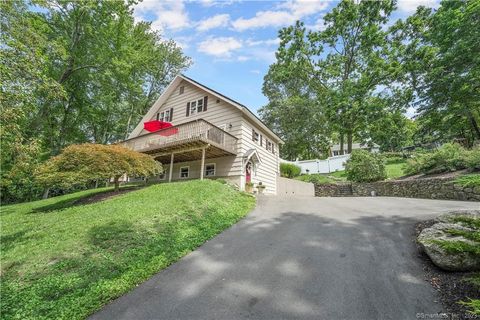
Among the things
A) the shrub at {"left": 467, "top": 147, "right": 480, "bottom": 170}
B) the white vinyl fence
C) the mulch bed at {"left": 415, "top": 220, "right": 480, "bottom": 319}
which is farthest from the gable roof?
the mulch bed at {"left": 415, "top": 220, "right": 480, "bottom": 319}

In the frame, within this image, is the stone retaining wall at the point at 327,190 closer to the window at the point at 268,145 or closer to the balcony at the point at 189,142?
the window at the point at 268,145

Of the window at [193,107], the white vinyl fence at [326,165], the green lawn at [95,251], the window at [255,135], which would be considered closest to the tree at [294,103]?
the white vinyl fence at [326,165]

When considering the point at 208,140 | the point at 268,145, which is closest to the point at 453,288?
the point at 208,140

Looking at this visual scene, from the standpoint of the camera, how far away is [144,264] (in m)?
4.66

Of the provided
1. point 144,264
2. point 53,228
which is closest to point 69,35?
point 53,228

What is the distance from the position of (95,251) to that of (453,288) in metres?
6.78

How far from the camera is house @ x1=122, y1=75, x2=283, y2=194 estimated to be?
13.3 m

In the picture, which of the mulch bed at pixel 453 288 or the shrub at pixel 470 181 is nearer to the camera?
the mulch bed at pixel 453 288

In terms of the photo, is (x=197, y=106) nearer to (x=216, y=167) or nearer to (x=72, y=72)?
(x=216, y=167)

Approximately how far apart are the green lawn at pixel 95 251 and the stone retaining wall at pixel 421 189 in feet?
29.2

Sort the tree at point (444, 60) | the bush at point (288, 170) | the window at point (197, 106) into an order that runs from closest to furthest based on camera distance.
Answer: the tree at point (444, 60), the window at point (197, 106), the bush at point (288, 170)

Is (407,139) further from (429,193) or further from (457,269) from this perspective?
(457,269)

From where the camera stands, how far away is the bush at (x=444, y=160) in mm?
10723

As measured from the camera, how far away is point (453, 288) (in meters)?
3.34
